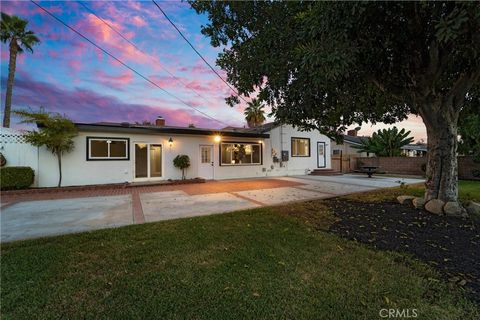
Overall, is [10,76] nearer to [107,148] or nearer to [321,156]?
[107,148]

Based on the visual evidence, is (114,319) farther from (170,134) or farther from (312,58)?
(170,134)

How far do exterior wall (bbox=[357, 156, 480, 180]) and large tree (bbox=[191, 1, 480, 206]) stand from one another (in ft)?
31.0

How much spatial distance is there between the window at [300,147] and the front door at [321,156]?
1190mm

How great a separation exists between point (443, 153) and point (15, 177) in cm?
1476

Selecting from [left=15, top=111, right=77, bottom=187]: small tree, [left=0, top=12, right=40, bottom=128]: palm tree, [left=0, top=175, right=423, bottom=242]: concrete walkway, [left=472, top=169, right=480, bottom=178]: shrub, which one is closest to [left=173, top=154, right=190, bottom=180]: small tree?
[left=0, top=175, right=423, bottom=242]: concrete walkway

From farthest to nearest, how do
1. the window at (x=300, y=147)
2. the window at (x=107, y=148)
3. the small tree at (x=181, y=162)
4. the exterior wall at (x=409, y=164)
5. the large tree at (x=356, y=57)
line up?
the window at (x=300, y=147) → the exterior wall at (x=409, y=164) → the small tree at (x=181, y=162) → the window at (x=107, y=148) → the large tree at (x=356, y=57)

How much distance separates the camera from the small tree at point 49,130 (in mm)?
9312

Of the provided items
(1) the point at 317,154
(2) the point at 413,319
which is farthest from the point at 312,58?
(1) the point at 317,154

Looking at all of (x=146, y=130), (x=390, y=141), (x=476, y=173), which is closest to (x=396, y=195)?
(x=476, y=173)

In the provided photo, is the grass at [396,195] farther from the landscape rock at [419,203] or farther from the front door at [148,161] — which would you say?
the front door at [148,161]

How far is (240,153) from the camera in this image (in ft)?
48.7

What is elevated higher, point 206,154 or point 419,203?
point 206,154

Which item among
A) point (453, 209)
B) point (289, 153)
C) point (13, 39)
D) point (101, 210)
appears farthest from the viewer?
point (289, 153)

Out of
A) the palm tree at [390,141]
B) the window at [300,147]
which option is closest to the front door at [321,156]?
the window at [300,147]
